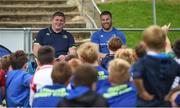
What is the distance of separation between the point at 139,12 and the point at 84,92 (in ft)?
39.9

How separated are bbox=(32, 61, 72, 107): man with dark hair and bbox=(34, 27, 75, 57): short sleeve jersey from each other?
13.1 feet

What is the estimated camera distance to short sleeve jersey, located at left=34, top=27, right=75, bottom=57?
36.1 ft

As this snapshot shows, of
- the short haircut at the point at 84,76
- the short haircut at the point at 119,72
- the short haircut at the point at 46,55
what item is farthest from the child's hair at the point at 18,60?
the short haircut at the point at 84,76

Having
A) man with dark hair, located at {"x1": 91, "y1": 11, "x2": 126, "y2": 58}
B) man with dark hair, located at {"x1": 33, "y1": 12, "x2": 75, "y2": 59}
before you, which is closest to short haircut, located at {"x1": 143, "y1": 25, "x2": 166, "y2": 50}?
man with dark hair, located at {"x1": 91, "y1": 11, "x2": 126, "y2": 58}

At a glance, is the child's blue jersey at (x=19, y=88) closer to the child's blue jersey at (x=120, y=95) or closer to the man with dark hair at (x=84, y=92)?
the child's blue jersey at (x=120, y=95)

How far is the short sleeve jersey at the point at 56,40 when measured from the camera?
11016 millimetres

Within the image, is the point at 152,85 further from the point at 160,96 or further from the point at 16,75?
the point at 16,75

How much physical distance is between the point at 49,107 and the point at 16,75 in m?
1.53

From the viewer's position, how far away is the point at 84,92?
19.7 feet

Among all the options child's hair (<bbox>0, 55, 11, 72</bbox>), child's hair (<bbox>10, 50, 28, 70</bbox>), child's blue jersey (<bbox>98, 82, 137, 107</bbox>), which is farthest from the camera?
child's hair (<bbox>0, 55, 11, 72</bbox>)

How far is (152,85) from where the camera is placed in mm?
6574

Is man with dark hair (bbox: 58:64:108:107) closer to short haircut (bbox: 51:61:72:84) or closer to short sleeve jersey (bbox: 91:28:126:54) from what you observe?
short haircut (bbox: 51:61:72:84)

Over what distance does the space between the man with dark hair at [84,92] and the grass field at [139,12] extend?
9462 millimetres

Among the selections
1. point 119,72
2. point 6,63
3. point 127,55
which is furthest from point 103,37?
point 119,72
